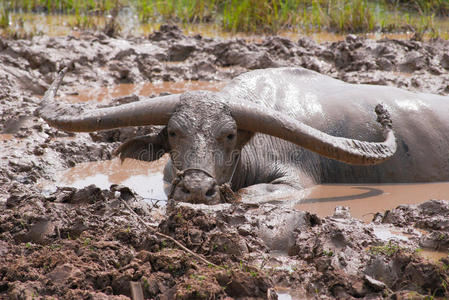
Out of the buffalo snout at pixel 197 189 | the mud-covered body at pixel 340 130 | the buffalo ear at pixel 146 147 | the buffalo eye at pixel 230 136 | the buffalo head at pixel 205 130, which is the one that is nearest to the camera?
the buffalo snout at pixel 197 189

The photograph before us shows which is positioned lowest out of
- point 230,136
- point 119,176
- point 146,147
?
point 119,176

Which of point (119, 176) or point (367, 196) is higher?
point (367, 196)

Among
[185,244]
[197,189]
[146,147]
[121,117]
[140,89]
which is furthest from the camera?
[140,89]

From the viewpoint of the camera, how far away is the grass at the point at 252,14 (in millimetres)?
11680

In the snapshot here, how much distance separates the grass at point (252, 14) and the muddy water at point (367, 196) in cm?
573

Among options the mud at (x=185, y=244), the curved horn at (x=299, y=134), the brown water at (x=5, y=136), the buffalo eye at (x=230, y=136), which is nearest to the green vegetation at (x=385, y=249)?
the mud at (x=185, y=244)

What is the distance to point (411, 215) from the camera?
442cm

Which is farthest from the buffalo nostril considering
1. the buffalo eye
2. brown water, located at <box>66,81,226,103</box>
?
brown water, located at <box>66,81,226,103</box>

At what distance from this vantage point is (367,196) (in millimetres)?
5520

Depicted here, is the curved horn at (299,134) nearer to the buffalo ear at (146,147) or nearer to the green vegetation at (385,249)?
the buffalo ear at (146,147)

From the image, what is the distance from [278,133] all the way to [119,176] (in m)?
1.63

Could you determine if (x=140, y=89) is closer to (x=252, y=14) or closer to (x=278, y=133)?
(x=252, y=14)

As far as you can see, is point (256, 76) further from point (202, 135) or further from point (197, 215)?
point (197, 215)

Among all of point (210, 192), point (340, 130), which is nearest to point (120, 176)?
point (210, 192)
